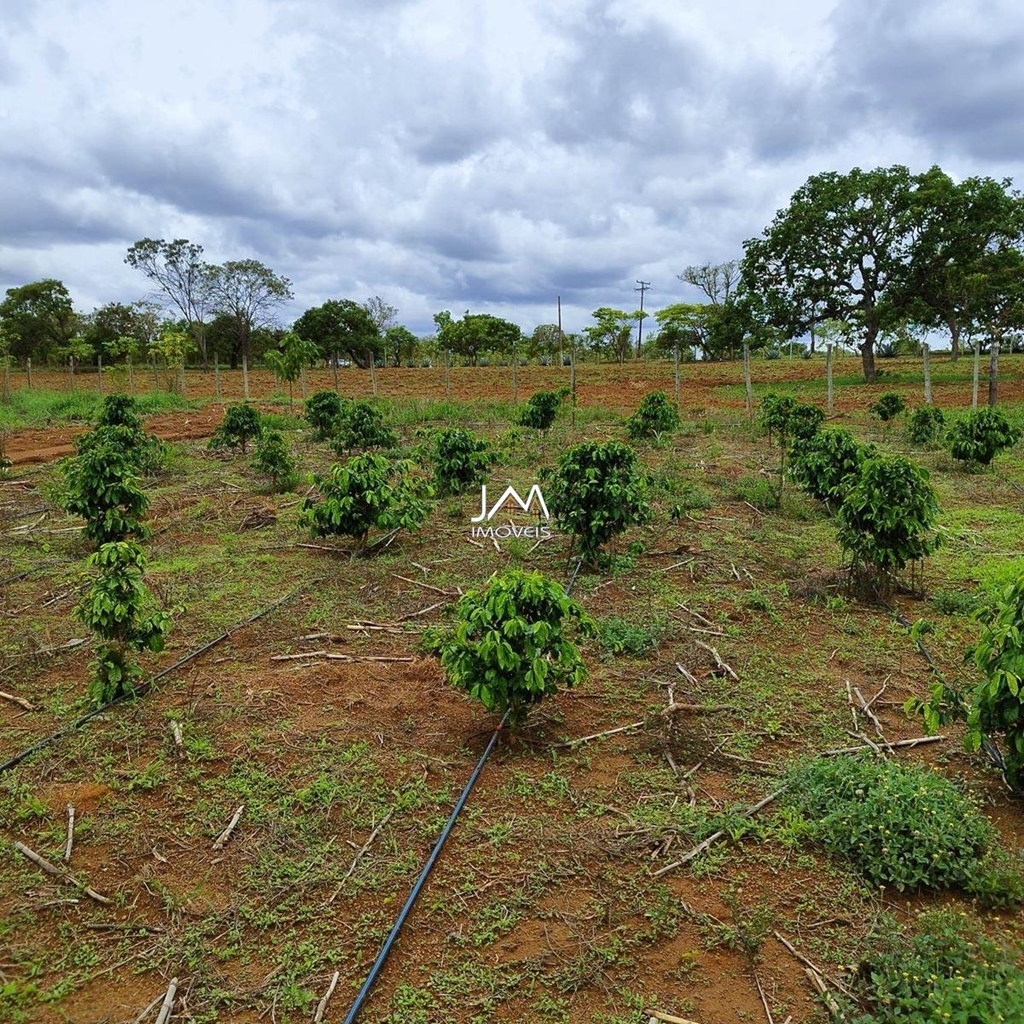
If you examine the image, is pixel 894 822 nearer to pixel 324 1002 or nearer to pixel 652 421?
pixel 324 1002

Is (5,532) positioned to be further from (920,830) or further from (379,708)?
(920,830)

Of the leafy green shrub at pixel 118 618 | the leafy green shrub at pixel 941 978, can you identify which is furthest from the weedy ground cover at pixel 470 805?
the leafy green shrub at pixel 118 618

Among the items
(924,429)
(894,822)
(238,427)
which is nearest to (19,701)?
(894,822)

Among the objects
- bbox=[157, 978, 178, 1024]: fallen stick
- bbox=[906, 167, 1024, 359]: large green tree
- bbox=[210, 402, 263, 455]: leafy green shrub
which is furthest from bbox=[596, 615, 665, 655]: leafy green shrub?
bbox=[906, 167, 1024, 359]: large green tree

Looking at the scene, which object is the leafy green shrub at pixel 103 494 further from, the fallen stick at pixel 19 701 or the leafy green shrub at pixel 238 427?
the leafy green shrub at pixel 238 427

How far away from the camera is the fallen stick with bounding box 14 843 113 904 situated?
2.99m

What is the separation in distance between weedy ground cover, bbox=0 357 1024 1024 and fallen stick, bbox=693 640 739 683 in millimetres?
36

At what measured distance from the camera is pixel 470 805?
3.57 meters

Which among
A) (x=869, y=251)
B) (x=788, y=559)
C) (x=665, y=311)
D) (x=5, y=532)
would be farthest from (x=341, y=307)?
(x=788, y=559)

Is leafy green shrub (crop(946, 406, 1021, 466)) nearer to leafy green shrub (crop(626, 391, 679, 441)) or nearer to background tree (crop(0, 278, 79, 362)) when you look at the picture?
leafy green shrub (crop(626, 391, 679, 441))

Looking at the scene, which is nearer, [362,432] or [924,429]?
[362,432]

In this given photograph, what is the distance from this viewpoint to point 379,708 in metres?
4.50

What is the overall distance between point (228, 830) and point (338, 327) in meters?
37.5

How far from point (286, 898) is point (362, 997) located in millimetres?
667
